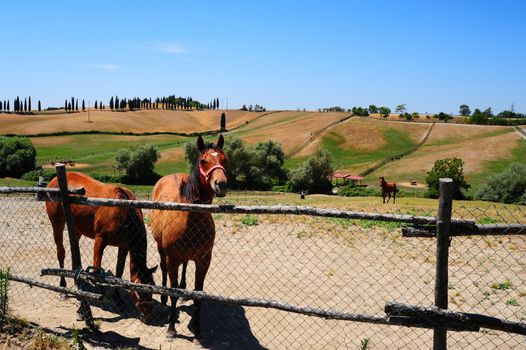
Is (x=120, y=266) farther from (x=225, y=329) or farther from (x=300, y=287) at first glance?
(x=300, y=287)

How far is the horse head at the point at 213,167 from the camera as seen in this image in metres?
5.28

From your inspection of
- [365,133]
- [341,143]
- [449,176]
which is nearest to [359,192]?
[449,176]

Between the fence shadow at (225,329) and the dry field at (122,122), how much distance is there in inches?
4304

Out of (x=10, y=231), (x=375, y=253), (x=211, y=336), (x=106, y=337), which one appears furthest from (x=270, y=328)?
(x=10, y=231)

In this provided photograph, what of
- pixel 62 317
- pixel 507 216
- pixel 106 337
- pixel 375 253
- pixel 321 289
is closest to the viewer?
pixel 106 337

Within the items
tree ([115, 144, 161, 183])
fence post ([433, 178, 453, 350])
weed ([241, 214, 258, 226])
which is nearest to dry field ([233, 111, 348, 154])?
tree ([115, 144, 161, 183])

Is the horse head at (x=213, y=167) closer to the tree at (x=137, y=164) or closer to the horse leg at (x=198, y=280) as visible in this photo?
the horse leg at (x=198, y=280)

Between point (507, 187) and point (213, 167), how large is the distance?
A: 5031 centimetres

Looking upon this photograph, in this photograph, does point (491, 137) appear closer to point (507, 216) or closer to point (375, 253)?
point (507, 216)

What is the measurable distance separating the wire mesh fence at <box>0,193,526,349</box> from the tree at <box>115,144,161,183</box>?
5384cm

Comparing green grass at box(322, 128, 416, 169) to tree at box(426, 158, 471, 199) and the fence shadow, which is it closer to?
tree at box(426, 158, 471, 199)

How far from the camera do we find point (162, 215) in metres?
6.86

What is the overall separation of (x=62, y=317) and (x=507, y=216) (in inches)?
744

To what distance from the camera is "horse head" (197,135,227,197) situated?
5277 millimetres
